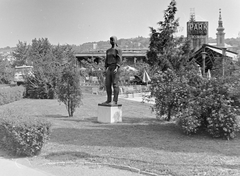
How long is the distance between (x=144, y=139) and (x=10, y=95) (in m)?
16.3

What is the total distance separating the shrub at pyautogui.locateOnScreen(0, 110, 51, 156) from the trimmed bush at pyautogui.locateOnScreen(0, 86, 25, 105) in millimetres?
14409

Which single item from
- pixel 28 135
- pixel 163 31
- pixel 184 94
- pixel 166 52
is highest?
pixel 163 31

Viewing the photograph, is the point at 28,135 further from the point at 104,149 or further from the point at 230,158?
the point at 230,158

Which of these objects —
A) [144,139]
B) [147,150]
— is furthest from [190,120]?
[147,150]

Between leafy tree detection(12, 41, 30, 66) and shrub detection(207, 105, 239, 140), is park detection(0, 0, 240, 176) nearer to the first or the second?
shrub detection(207, 105, 239, 140)

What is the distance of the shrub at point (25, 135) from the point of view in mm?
6453

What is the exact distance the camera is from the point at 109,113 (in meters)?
10.9

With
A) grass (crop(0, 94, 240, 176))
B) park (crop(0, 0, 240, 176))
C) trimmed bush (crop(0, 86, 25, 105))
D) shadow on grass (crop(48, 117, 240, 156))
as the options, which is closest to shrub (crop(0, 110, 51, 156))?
park (crop(0, 0, 240, 176))

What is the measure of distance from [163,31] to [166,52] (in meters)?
2.52

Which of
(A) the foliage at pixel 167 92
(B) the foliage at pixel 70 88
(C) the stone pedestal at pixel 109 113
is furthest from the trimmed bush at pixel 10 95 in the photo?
(A) the foliage at pixel 167 92

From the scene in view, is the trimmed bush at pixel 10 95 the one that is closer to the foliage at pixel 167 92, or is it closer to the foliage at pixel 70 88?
the foliage at pixel 70 88

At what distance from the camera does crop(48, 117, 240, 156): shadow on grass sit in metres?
7.13

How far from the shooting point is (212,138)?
26.9 ft

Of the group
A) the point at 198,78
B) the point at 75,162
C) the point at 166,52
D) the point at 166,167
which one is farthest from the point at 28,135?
the point at 166,52
